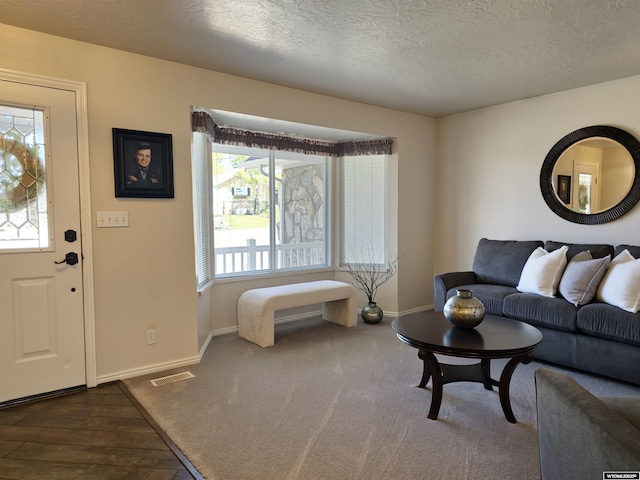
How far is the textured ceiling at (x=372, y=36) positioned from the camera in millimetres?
2260

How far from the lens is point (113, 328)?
9.52 feet

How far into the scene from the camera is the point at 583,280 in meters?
3.03

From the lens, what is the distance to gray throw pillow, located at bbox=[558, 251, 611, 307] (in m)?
2.99

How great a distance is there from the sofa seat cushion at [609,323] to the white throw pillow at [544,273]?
14.3 inches

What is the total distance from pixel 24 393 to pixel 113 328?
2.06 feet

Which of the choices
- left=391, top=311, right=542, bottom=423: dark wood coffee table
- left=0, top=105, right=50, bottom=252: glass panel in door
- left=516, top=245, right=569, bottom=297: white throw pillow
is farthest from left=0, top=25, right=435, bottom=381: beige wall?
left=516, top=245, right=569, bottom=297: white throw pillow

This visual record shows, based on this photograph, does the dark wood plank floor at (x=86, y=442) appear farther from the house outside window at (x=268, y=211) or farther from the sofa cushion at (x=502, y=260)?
the sofa cushion at (x=502, y=260)

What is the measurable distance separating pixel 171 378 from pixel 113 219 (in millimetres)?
1227

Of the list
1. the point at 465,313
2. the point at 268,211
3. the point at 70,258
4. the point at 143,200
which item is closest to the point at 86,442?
the point at 70,258

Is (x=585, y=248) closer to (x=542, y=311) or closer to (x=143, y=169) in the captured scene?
(x=542, y=311)

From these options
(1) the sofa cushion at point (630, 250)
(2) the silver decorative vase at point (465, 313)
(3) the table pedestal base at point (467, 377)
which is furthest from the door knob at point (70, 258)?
(1) the sofa cushion at point (630, 250)

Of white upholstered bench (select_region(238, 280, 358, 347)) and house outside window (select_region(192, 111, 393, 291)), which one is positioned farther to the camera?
house outside window (select_region(192, 111, 393, 291))

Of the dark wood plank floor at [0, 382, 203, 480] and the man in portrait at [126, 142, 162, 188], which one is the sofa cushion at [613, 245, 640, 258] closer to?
the dark wood plank floor at [0, 382, 203, 480]

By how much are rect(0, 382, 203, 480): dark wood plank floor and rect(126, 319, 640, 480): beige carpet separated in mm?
93
